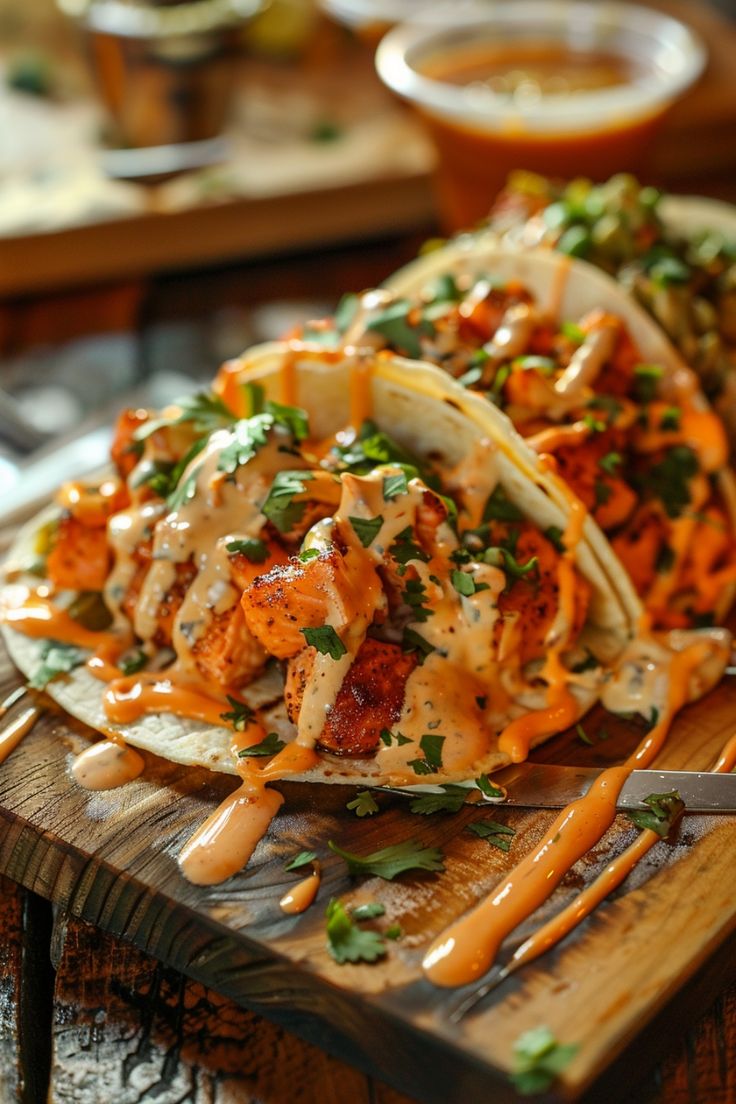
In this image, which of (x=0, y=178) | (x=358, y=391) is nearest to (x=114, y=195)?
(x=0, y=178)

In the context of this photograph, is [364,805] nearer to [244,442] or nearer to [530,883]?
[530,883]

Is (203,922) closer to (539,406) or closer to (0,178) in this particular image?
(539,406)

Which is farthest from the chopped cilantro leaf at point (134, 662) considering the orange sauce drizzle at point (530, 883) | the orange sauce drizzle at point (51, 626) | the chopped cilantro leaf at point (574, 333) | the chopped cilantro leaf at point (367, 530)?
the chopped cilantro leaf at point (574, 333)

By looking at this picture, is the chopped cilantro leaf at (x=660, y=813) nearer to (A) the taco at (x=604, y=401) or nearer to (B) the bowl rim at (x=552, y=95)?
(A) the taco at (x=604, y=401)

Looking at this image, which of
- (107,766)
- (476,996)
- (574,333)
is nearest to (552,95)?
(574,333)

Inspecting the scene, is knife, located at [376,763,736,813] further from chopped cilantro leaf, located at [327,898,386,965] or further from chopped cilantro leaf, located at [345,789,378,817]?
chopped cilantro leaf, located at [327,898,386,965]

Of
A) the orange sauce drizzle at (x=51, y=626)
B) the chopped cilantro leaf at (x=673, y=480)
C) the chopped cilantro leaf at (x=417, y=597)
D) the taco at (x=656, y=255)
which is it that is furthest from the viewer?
the taco at (x=656, y=255)
